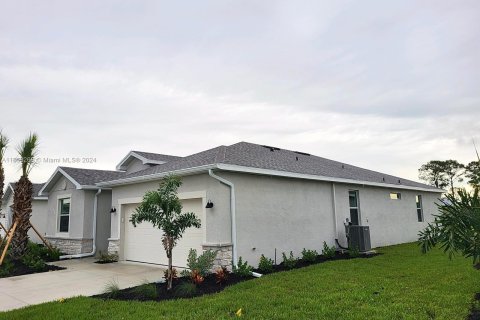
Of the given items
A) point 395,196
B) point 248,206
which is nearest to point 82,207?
point 248,206

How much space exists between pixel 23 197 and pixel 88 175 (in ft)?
13.1

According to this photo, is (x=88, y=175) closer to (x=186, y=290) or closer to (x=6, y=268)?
(x=6, y=268)

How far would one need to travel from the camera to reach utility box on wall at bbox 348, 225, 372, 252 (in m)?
12.4

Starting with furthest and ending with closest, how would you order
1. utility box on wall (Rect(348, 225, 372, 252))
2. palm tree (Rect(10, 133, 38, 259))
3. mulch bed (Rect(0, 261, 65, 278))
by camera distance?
1. utility box on wall (Rect(348, 225, 372, 252))
2. palm tree (Rect(10, 133, 38, 259))
3. mulch bed (Rect(0, 261, 65, 278))

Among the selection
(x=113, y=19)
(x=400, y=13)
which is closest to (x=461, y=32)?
(x=400, y=13)

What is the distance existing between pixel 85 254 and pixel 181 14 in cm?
1048

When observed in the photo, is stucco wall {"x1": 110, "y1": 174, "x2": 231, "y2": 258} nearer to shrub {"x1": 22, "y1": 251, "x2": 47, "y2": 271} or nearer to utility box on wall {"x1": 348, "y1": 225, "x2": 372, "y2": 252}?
shrub {"x1": 22, "y1": 251, "x2": 47, "y2": 271}

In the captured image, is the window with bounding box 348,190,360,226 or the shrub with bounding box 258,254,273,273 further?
the window with bounding box 348,190,360,226

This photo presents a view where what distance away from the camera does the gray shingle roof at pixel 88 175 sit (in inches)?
583

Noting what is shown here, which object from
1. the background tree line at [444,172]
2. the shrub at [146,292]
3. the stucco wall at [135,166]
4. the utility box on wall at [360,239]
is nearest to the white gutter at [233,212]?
the shrub at [146,292]

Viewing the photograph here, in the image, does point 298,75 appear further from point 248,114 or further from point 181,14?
point 181,14

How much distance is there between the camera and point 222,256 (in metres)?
9.25

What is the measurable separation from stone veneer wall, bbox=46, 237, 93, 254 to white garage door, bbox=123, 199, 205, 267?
291cm

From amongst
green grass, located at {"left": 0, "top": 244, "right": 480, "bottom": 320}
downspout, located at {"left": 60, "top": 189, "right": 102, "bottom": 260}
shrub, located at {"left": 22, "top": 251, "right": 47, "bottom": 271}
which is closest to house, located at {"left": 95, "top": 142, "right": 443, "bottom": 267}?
downspout, located at {"left": 60, "top": 189, "right": 102, "bottom": 260}
